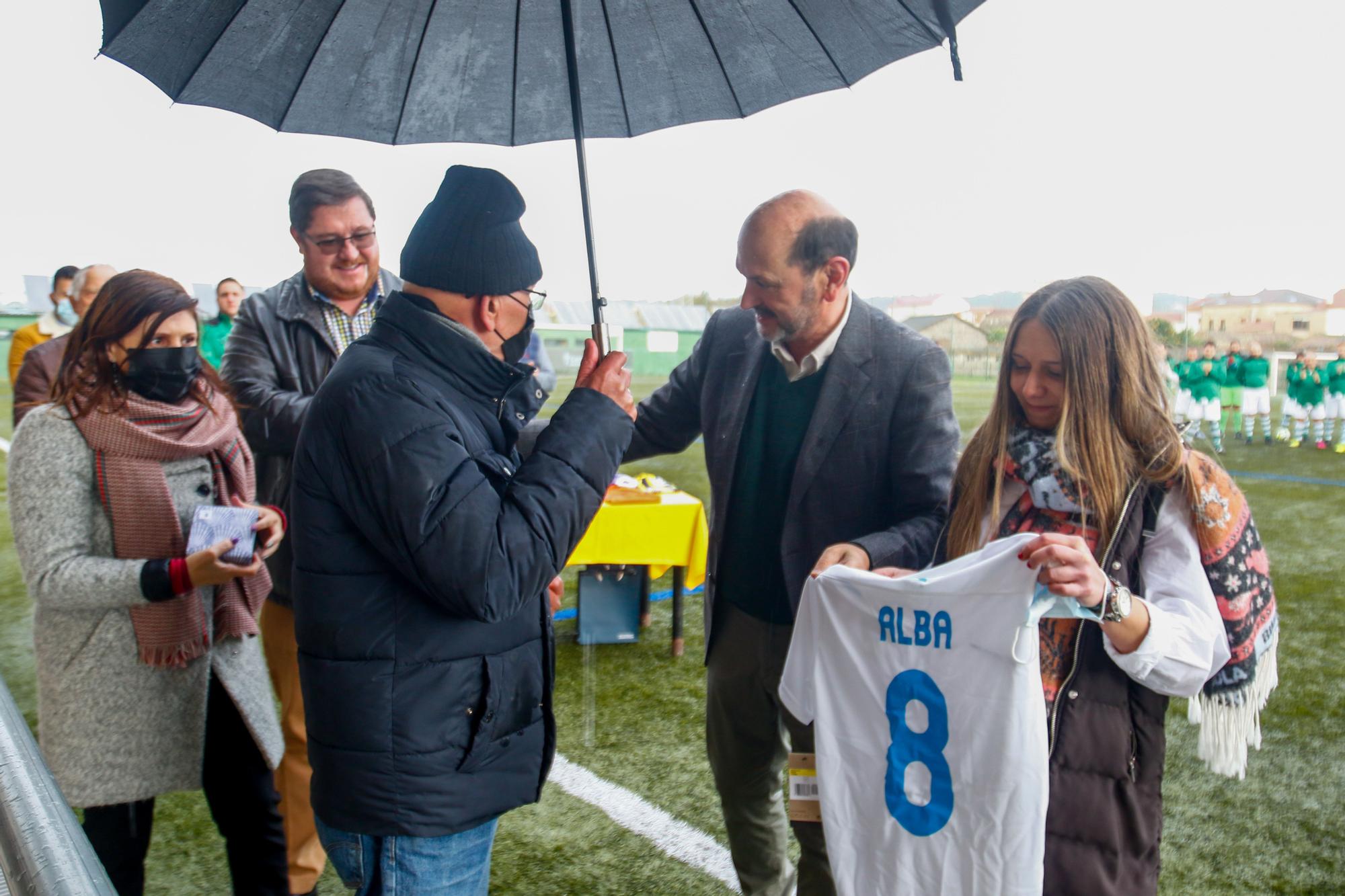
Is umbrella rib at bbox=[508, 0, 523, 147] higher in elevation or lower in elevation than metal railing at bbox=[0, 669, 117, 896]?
higher

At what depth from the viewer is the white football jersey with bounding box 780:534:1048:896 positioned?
66.7 inches

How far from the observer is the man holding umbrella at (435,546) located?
1.43 m

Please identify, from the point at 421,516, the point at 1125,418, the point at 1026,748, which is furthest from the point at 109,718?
the point at 1125,418

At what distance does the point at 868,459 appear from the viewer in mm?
2252

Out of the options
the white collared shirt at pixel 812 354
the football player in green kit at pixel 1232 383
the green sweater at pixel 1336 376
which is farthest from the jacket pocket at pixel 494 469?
the football player in green kit at pixel 1232 383

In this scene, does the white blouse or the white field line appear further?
the white field line

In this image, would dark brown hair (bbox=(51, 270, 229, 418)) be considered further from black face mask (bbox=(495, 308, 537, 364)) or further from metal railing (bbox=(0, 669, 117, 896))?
metal railing (bbox=(0, 669, 117, 896))

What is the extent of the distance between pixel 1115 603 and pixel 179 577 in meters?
1.98

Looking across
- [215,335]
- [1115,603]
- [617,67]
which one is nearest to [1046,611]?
[1115,603]

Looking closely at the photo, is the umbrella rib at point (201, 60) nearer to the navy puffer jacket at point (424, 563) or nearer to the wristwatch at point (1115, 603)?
the navy puffer jacket at point (424, 563)

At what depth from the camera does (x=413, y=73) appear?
2004 millimetres

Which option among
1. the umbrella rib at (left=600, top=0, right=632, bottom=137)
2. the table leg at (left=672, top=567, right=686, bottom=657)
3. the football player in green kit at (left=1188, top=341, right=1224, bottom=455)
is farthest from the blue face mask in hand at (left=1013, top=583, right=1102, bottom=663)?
the football player in green kit at (left=1188, top=341, right=1224, bottom=455)

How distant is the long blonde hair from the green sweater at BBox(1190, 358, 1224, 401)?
17048 millimetres

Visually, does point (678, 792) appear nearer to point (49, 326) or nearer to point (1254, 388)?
point (49, 326)
